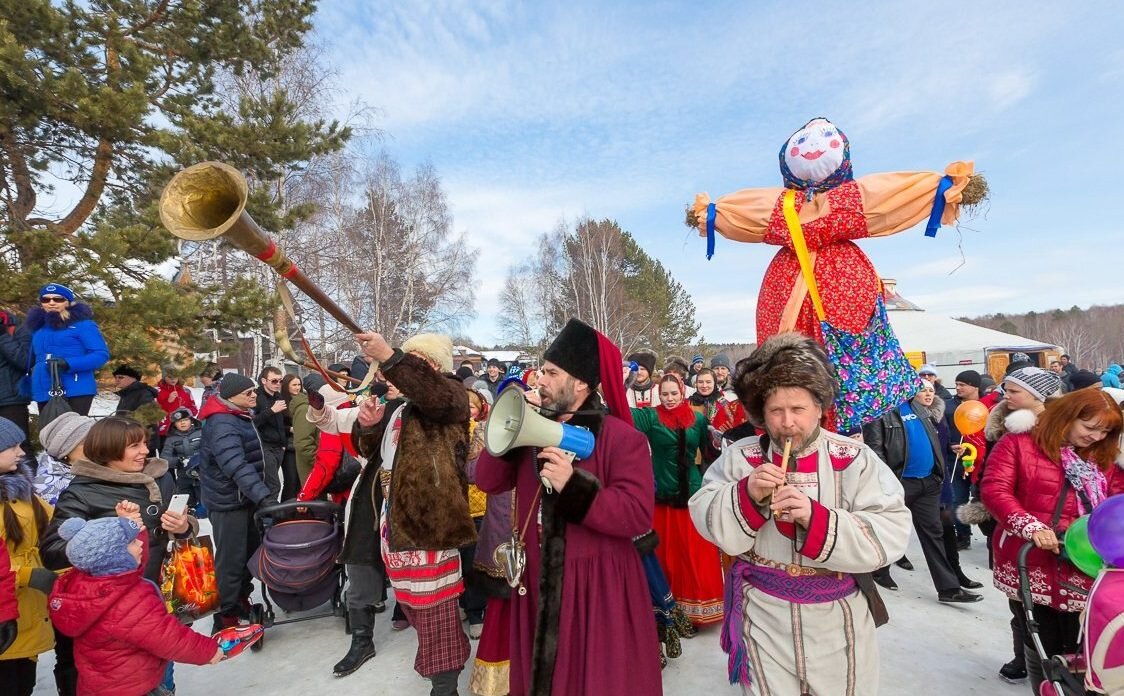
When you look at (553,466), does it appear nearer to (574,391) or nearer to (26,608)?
(574,391)

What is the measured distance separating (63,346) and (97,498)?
310 centimetres

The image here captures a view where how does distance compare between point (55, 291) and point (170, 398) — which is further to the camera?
point (170, 398)

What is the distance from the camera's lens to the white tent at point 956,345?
77.6ft

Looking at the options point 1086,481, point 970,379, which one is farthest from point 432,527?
point 970,379

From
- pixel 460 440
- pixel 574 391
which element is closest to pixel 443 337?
pixel 460 440

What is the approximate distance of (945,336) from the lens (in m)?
27.0

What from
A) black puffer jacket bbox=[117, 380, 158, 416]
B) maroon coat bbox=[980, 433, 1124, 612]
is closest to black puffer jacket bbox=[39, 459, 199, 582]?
black puffer jacket bbox=[117, 380, 158, 416]

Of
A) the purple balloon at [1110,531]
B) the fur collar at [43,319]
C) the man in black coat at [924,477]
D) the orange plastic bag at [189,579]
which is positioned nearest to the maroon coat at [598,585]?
the purple balloon at [1110,531]

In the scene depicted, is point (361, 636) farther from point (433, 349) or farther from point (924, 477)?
point (924, 477)

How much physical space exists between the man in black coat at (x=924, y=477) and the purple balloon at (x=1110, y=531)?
238cm

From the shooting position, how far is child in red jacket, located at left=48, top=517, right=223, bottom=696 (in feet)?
8.11

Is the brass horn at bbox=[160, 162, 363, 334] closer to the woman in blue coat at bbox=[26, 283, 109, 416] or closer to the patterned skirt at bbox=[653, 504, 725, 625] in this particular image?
the patterned skirt at bbox=[653, 504, 725, 625]

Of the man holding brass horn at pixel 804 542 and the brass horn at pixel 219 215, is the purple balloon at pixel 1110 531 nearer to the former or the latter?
the man holding brass horn at pixel 804 542

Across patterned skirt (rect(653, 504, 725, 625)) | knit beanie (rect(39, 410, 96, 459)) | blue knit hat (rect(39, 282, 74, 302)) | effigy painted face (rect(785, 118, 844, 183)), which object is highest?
effigy painted face (rect(785, 118, 844, 183))
